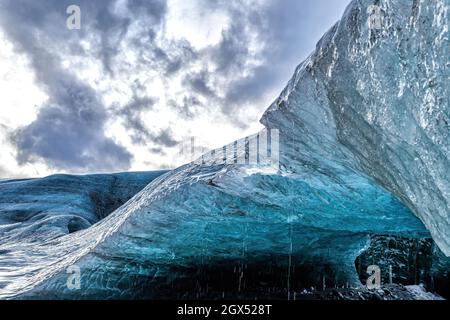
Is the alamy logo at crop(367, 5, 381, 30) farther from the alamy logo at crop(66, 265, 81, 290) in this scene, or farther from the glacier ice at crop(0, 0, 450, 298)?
the alamy logo at crop(66, 265, 81, 290)

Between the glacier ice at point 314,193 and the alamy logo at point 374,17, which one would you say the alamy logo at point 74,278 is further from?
the alamy logo at point 374,17

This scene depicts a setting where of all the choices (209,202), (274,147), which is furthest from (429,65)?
(209,202)

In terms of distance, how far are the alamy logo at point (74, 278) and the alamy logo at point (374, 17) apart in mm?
5787

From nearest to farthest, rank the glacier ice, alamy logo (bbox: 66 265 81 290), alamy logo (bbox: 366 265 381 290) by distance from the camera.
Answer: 1. the glacier ice
2. alamy logo (bbox: 66 265 81 290)
3. alamy logo (bbox: 366 265 381 290)

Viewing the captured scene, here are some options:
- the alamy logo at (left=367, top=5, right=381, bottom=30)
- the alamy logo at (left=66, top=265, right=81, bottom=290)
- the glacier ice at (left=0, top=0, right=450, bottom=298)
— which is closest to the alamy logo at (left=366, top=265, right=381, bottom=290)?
the glacier ice at (left=0, top=0, right=450, bottom=298)

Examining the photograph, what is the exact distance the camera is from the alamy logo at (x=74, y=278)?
257 inches

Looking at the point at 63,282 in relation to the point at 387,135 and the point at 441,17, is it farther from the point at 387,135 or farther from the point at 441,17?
the point at 441,17

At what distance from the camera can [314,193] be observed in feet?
20.0

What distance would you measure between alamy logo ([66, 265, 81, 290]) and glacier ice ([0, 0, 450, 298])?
0.37ft

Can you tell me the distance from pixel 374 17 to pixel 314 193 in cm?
339

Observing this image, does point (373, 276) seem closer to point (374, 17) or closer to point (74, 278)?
point (74, 278)

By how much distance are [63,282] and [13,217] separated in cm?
1119

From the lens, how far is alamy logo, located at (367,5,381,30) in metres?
3.10
